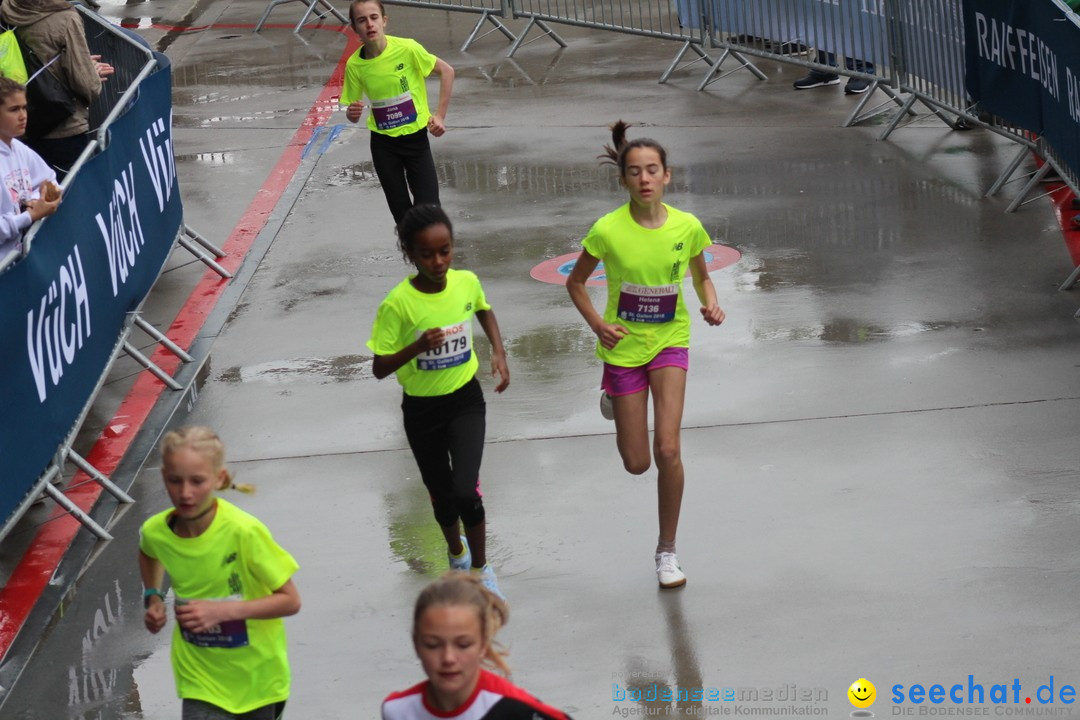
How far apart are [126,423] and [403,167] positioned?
9.69ft

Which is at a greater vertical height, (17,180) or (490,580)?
(17,180)

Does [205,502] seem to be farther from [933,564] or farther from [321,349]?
[321,349]

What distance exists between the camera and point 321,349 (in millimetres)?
9805

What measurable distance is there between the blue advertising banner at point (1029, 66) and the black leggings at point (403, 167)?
4.37 metres

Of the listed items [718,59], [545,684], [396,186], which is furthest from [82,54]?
[718,59]

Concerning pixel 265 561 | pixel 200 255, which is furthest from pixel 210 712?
pixel 200 255

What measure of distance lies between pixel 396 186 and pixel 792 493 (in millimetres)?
4527

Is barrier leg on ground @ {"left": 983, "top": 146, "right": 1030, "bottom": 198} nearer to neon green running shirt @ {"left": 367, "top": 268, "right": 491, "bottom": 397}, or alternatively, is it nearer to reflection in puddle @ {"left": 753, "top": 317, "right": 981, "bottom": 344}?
reflection in puddle @ {"left": 753, "top": 317, "right": 981, "bottom": 344}

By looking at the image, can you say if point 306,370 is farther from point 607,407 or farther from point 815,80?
point 815,80

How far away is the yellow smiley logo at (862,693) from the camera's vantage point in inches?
215

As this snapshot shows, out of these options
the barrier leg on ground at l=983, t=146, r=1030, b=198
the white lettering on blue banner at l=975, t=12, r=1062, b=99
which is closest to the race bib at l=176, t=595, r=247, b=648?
the white lettering on blue banner at l=975, t=12, r=1062, b=99

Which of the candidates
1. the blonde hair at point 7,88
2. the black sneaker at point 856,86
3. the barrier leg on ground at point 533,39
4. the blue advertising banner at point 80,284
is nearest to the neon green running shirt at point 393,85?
the blue advertising banner at point 80,284

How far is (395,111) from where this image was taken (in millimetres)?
10469

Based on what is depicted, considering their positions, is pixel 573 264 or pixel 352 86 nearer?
pixel 352 86
